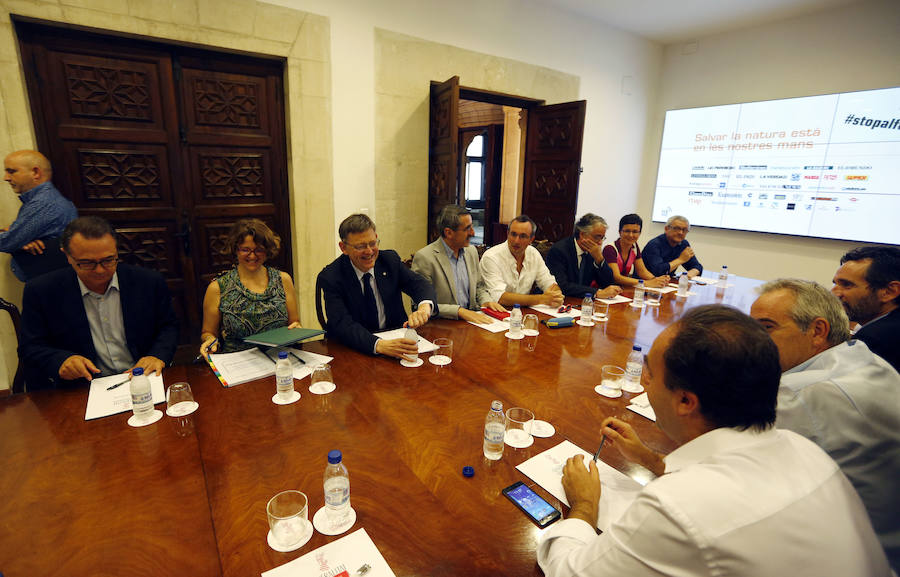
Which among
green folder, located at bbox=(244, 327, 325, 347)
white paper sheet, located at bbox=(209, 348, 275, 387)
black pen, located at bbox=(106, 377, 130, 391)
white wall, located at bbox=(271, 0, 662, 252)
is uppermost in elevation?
white wall, located at bbox=(271, 0, 662, 252)

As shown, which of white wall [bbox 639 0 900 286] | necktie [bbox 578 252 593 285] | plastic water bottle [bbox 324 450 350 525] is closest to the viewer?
plastic water bottle [bbox 324 450 350 525]

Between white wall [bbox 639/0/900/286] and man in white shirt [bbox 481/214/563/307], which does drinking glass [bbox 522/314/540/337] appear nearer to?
man in white shirt [bbox 481/214/563/307]

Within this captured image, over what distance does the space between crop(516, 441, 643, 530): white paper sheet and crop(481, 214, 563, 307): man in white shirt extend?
175 centimetres

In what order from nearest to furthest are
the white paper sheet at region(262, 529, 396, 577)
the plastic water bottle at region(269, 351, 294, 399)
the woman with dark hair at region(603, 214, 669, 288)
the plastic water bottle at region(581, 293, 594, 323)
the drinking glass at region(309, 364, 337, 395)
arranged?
the white paper sheet at region(262, 529, 396, 577)
the plastic water bottle at region(269, 351, 294, 399)
the drinking glass at region(309, 364, 337, 395)
the plastic water bottle at region(581, 293, 594, 323)
the woman with dark hair at region(603, 214, 669, 288)

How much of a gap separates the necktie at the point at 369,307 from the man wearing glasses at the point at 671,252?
3.18 meters

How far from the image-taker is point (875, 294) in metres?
1.97

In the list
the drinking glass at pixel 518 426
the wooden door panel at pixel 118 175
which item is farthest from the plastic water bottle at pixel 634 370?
the wooden door panel at pixel 118 175

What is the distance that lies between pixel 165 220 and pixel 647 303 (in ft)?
12.8

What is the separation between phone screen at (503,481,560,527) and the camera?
3.41 ft

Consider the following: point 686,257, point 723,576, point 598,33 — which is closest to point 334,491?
point 723,576

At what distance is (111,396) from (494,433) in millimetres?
1435

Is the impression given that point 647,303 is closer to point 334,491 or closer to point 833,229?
point 334,491

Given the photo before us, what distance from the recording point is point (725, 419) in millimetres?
878

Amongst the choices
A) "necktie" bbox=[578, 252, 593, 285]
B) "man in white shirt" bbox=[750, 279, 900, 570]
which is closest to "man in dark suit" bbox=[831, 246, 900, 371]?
"man in white shirt" bbox=[750, 279, 900, 570]
